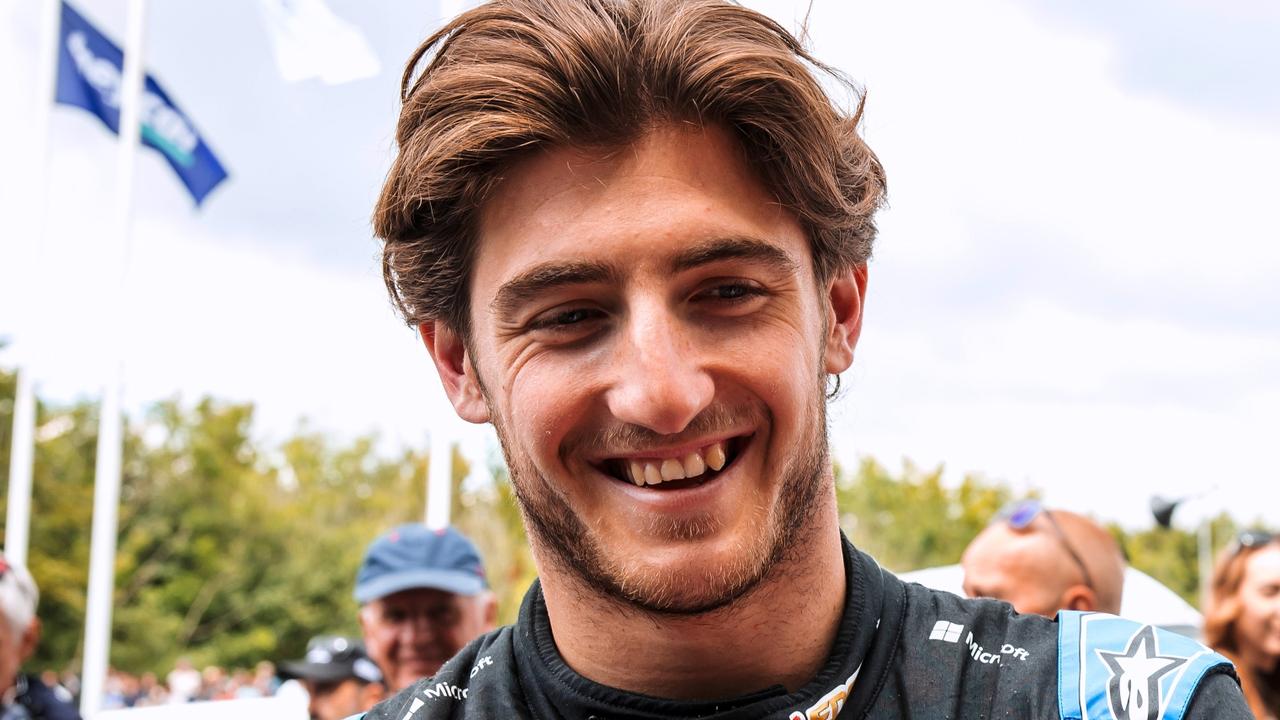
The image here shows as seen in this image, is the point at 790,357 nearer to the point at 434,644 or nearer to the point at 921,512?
the point at 434,644

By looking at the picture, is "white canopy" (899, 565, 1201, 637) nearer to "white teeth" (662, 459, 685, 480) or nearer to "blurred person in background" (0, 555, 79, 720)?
"blurred person in background" (0, 555, 79, 720)

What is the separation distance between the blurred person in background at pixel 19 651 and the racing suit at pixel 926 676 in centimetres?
312

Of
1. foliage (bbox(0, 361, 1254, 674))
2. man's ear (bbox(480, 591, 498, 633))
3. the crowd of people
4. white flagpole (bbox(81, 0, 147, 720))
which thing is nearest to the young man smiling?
the crowd of people

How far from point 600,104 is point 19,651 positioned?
3809 millimetres

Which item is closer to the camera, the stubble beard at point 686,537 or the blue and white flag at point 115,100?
the stubble beard at point 686,537

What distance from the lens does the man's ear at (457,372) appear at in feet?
7.53

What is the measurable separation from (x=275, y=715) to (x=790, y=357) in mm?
2211

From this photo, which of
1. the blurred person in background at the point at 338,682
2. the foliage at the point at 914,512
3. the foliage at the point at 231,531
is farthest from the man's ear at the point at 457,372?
the foliage at the point at 914,512

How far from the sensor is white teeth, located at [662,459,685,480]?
193cm

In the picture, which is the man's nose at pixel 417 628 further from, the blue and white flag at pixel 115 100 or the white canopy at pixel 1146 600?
the blue and white flag at pixel 115 100

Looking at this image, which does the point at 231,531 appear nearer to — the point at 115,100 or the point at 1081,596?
the point at 115,100

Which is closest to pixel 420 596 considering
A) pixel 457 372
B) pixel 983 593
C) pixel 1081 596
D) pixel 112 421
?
pixel 983 593

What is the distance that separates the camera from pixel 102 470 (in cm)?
1180

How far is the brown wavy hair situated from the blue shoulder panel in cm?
69
